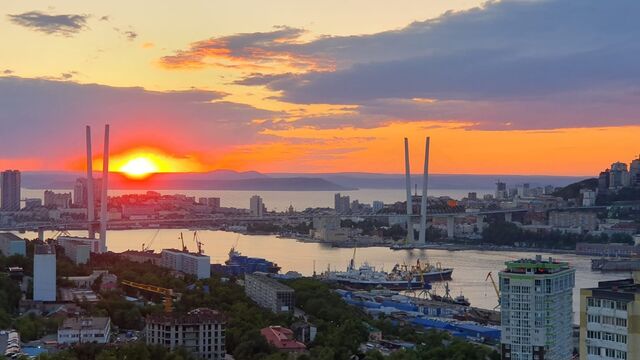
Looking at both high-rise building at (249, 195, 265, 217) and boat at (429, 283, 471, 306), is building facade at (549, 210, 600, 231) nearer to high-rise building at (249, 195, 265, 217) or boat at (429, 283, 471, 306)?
high-rise building at (249, 195, 265, 217)

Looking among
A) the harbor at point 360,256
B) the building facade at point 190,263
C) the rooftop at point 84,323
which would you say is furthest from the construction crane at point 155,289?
the harbor at point 360,256

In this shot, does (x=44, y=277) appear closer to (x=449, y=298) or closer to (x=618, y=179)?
(x=449, y=298)

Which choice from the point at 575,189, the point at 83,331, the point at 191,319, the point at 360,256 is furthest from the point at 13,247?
the point at 575,189

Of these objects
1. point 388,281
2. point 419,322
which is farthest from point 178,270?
point 419,322

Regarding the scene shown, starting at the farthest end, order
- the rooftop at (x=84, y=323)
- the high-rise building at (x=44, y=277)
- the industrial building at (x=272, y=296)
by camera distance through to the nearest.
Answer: the industrial building at (x=272, y=296) → the high-rise building at (x=44, y=277) → the rooftop at (x=84, y=323)

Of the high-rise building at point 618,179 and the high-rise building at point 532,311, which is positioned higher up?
the high-rise building at point 618,179

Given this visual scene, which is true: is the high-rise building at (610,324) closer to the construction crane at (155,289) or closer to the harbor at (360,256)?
the construction crane at (155,289)

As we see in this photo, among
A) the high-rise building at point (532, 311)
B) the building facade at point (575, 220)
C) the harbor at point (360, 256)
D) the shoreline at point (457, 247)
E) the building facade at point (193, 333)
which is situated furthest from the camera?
the building facade at point (575, 220)
